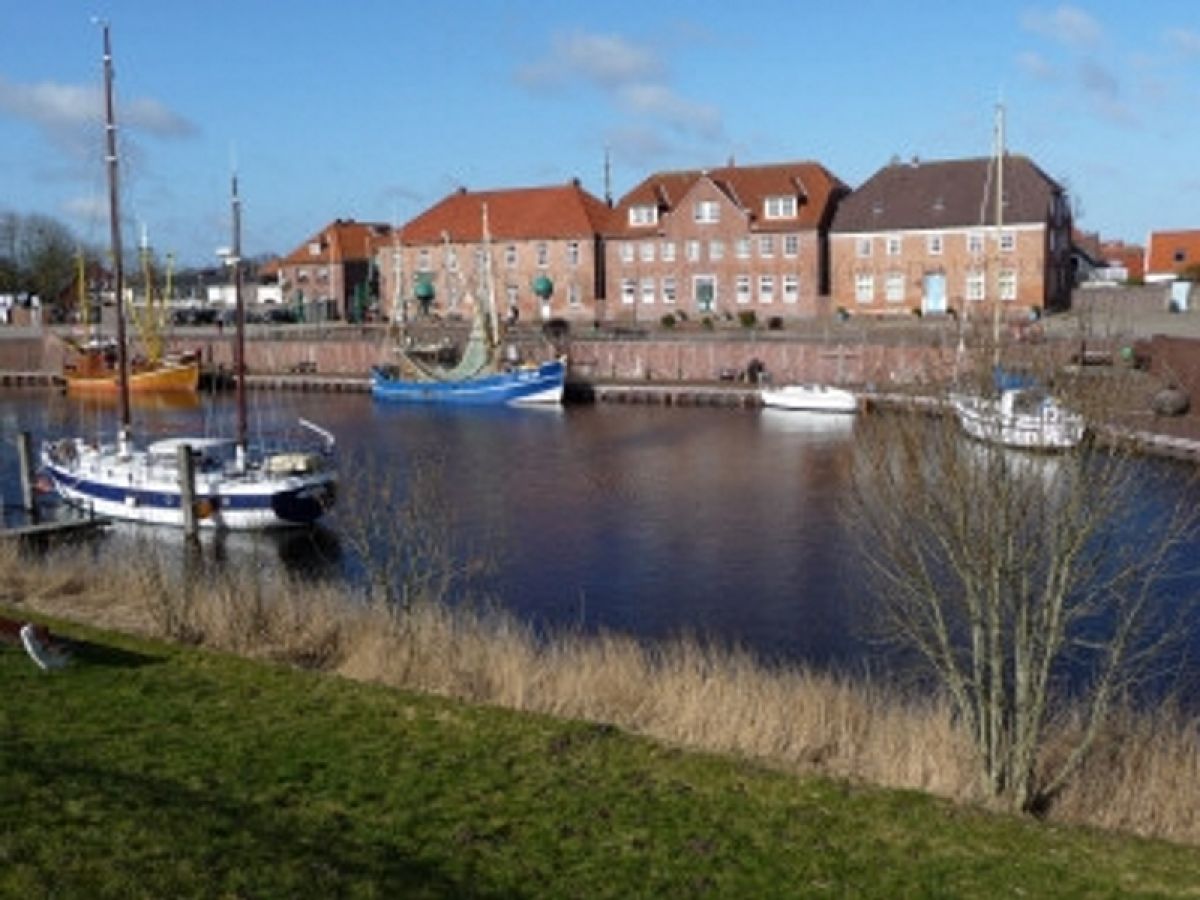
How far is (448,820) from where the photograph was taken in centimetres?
1038

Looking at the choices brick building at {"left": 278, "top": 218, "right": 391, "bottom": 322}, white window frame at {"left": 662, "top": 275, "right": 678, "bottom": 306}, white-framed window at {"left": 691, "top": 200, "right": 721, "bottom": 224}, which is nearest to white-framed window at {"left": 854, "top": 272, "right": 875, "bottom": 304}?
white-framed window at {"left": 691, "top": 200, "right": 721, "bottom": 224}

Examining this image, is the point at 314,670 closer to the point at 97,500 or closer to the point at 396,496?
the point at 396,496

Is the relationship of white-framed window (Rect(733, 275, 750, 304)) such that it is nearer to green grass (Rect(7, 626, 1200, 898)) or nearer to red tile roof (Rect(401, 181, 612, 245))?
red tile roof (Rect(401, 181, 612, 245))

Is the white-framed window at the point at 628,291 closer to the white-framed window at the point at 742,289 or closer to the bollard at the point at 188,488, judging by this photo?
the white-framed window at the point at 742,289

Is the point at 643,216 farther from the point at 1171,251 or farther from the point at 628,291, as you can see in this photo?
the point at 1171,251

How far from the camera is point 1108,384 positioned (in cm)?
1220

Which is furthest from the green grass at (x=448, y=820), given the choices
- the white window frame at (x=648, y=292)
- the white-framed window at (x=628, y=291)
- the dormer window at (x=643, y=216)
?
the dormer window at (x=643, y=216)

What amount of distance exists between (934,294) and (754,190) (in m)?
13.9

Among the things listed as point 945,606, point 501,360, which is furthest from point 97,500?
point 501,360

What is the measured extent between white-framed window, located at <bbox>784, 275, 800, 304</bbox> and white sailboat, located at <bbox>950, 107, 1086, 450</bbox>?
213ft

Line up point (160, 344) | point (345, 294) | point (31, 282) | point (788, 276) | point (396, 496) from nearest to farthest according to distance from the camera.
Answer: point (396, 496)
point (788, 276)
point (160, 344)
point (345, 294)
point (31, 282)

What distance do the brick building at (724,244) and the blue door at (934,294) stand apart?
661 cm

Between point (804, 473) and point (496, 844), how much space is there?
3316 centimetres

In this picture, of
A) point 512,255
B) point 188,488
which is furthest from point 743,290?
point 188,488
